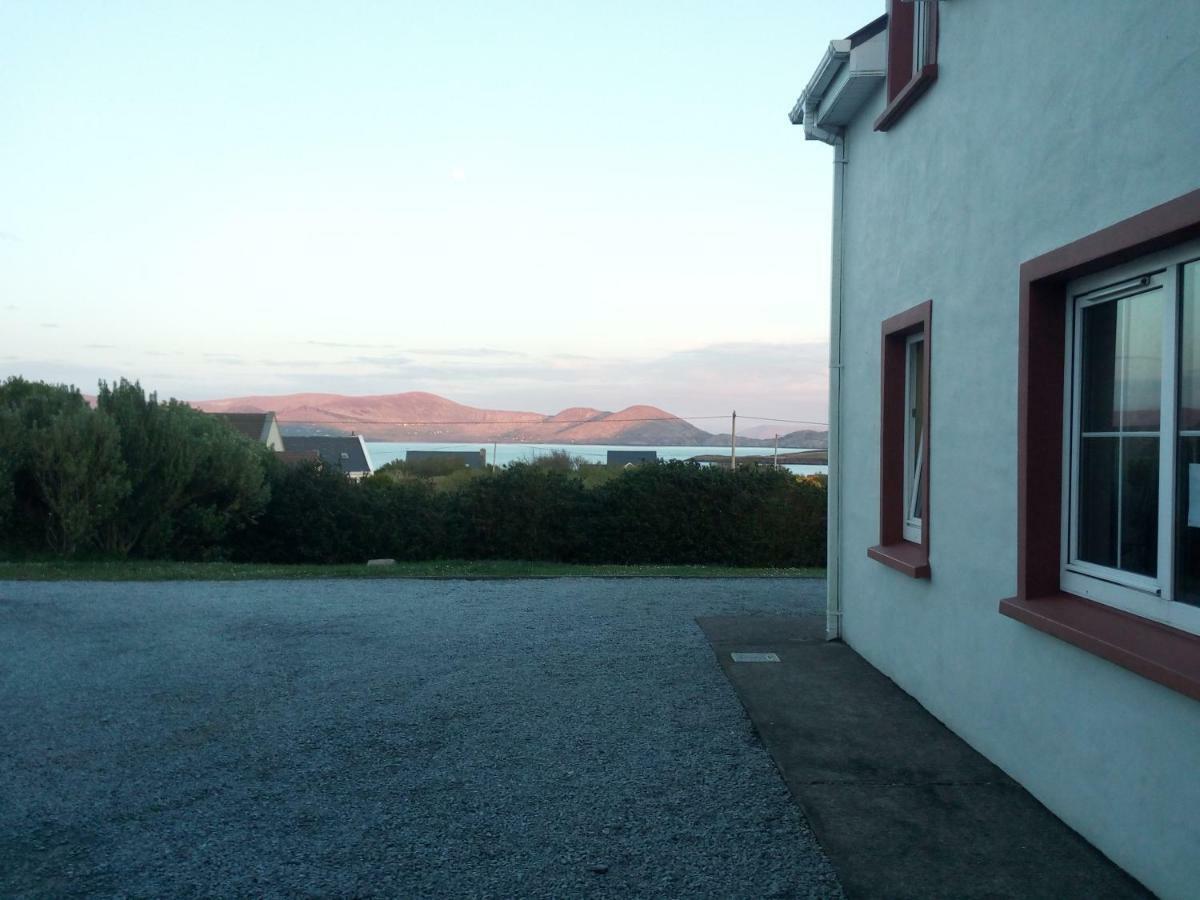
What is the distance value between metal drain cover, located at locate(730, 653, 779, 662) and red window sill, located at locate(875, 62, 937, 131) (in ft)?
12.7

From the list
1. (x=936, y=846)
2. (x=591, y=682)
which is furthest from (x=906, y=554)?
(x=936, y=846)

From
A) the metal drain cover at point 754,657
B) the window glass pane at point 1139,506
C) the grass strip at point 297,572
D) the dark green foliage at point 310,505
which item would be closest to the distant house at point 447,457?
the dark green foliage at point 310,505

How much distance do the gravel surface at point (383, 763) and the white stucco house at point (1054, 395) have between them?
1193 mm

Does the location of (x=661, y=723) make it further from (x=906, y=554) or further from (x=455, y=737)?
(x=906, y=554)

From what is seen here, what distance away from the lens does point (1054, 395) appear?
452 centimetres

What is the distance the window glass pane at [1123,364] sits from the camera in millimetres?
3869

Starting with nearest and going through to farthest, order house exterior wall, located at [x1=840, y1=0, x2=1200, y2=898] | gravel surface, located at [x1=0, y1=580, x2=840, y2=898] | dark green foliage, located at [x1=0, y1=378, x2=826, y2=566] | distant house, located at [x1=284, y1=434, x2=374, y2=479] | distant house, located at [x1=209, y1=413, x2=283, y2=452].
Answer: house exterior wall, located at [x1=840, y1=0, x2=1200, y2=898]
gravel surface, located at [x1=0, y1=580, x2=840, y2=898]
dark green foliage, located at [x1=0, y1=378, x2=826, y2=566]
distant house, located at [x1=209, y1=413, x2=283, y2=452]
distant house, located at [x1=284, y1=434, x2=374, y2=479]

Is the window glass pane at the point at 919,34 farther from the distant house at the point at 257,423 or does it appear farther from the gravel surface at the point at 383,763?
the distant house at the point at 257,423

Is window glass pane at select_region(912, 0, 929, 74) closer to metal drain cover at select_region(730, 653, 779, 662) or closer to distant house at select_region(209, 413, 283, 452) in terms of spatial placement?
metal drain cover at select_region(730, 653, 779, 662)

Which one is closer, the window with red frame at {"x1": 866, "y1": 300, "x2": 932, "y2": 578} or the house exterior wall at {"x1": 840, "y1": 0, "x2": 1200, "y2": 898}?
the house exterior wall at {"x1": 840, "y1": 0, "x2": 1200, "y2": 898}

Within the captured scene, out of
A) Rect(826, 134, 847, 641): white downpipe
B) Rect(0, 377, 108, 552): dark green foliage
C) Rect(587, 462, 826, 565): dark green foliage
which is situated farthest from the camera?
Rect(587, 462, 826, 565): dark green foliage

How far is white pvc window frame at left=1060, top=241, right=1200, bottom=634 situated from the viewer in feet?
12.0

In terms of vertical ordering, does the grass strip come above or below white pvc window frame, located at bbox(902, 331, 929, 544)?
below

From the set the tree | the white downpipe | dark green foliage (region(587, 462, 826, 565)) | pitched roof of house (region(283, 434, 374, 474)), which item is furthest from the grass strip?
pitched roof of house (region(283, 434, 374, 474))
